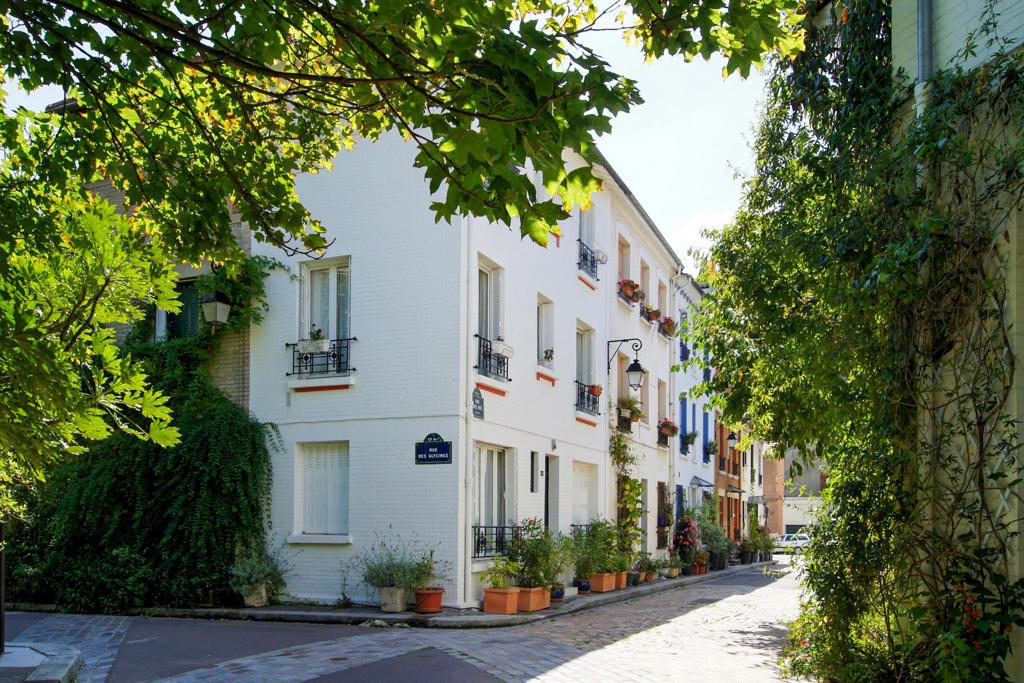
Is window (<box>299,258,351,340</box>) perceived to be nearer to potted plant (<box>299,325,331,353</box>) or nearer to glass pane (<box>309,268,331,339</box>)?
glass pane (<box>309,268,331,339</box>)

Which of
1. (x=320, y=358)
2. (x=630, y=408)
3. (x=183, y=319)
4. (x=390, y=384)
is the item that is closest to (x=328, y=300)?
(x=320, y=358)

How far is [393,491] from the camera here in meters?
14.0

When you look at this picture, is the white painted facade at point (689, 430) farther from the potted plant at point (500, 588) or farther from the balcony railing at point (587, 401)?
the potted plant at point (500, 588)

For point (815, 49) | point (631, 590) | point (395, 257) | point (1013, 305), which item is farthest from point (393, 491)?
point (1013, 305)

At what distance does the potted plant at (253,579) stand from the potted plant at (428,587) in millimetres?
2305

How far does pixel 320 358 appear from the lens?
1490 cm

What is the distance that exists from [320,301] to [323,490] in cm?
294

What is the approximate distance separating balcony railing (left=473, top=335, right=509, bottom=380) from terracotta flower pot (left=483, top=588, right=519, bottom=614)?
322 cm

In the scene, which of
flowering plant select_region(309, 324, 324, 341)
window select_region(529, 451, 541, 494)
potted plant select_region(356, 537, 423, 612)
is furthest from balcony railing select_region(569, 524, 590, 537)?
flowering plant select_region(309, 324, 324, 341)

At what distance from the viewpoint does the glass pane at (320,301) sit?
15180 mm

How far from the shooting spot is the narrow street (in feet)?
29.6

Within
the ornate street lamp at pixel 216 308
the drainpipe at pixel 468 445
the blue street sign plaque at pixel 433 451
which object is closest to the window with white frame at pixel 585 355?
the drainpipe at pixel 468 445

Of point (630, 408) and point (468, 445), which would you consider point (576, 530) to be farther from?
point (468, 445)

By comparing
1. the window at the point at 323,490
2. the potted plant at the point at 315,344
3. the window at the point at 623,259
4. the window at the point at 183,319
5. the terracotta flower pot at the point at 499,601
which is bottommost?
the terracotta flower pot at the point at 499,601
